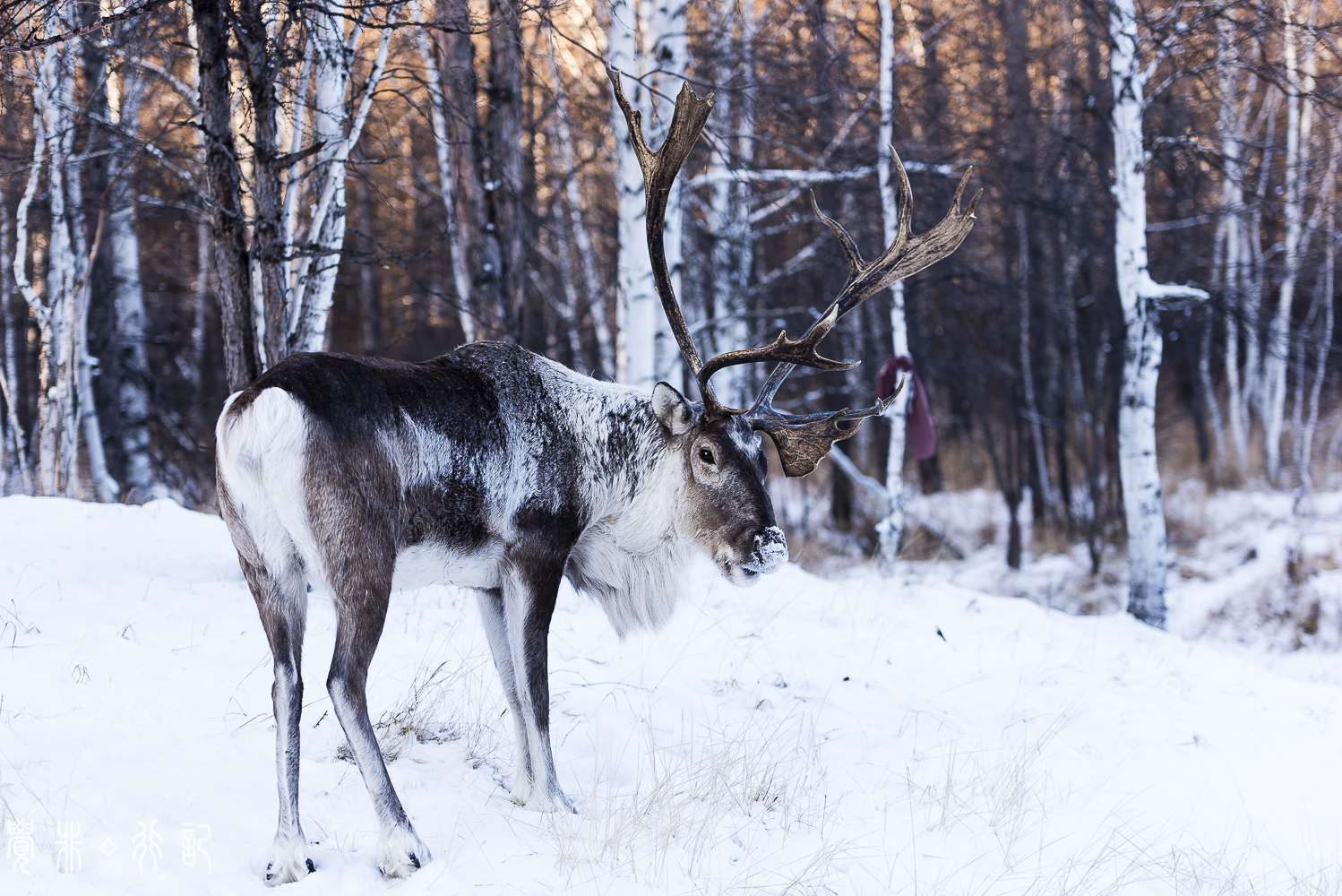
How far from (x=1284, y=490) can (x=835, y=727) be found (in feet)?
48.2

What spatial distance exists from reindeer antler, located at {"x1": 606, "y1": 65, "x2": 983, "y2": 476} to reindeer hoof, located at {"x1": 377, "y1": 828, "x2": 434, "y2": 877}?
1.89m

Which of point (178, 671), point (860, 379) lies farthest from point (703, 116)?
point (860, 379)

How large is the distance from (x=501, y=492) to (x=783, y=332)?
1.30 meters

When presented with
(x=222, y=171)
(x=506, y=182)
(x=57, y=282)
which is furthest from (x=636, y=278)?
(x=57, y=282)

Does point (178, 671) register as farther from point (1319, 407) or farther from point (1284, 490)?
point (1319, 407)

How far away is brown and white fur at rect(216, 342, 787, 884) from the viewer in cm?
270

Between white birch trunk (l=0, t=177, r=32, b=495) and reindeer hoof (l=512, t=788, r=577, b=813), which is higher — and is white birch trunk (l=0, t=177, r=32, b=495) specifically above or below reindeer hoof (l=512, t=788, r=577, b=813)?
above

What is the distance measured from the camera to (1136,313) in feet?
27.4

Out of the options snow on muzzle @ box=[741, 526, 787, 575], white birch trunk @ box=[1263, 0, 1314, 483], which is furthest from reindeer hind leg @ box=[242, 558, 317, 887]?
white birch trunk @ box=[1263, 0, 1314, 483]

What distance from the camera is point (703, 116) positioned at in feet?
12.7

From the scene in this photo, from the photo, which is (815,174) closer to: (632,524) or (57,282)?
(632,524)

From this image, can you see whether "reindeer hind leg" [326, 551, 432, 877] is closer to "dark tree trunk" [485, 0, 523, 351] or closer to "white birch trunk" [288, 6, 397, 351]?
"white birch trunk" [288, 6, 397, 351]

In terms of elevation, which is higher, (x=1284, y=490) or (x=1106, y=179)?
(x=1106, y=179)

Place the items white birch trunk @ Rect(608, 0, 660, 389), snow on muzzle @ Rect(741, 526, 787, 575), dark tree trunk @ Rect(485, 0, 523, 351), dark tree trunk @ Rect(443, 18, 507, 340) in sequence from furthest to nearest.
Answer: white birch trunk @ Rect(608, 0, 660, 389) < dark tree trunk @ Rect(485, 0, 523, 351) < dark tree trunk @ Rect(443, 18, 507, 340) < snow on muzzle @ Rect(741, 526, 787, 575)
